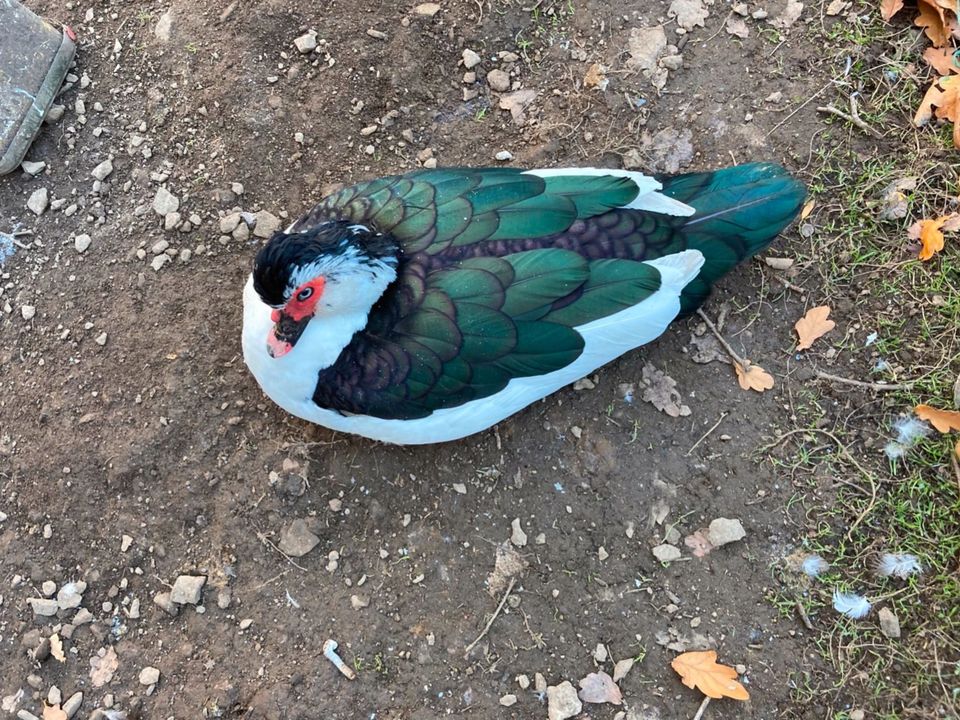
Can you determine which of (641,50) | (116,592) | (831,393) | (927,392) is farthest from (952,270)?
(116,592)

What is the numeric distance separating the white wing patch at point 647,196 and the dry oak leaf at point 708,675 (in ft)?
4.83

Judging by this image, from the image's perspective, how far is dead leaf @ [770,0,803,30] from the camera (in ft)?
9.25

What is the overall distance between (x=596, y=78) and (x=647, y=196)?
83 centimetres

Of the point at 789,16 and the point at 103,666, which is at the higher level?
the point at 789,16

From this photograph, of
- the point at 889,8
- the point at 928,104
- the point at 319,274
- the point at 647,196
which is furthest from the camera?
the point at 889,8

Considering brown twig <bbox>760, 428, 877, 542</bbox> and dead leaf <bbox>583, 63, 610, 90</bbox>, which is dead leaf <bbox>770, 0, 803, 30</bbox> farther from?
brown twig <bbox>760, 428, 877, 542</bbox>

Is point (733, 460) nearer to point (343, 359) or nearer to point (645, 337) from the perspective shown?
point (645, 337)

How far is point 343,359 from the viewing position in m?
2.14

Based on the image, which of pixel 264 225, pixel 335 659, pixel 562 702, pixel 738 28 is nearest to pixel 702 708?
pixel 562 702

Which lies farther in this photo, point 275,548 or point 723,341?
point 723,341

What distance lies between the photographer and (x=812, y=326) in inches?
101

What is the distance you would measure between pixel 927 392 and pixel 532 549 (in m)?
1.54

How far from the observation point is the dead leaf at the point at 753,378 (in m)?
2.54

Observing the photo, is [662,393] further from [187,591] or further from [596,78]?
[187,591]
